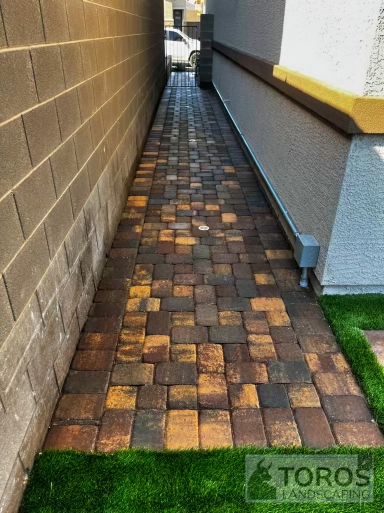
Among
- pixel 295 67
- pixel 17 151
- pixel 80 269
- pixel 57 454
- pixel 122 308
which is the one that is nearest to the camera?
pixel 17 151

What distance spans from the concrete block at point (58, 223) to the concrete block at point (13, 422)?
635mm

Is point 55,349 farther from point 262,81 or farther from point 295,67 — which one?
point 262,81

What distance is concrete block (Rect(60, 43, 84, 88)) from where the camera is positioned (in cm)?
213

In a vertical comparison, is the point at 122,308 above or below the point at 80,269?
below

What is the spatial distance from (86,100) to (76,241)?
910 millimetres

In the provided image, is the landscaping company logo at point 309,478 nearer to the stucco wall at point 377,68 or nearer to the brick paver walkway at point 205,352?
the brick paver walkway at point 205,352

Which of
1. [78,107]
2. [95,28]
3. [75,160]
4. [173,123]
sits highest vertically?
[95,28]

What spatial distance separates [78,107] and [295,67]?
199cm

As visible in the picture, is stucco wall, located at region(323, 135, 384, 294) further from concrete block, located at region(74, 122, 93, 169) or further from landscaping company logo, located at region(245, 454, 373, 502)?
concrete block, located at region(74, 122, 93, 169)

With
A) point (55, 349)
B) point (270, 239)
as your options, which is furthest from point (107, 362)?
point (270, 239)

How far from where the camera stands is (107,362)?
7.57 ft

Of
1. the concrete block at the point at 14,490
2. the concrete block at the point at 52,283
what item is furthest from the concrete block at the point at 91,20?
the concrete block at the point at 14,490

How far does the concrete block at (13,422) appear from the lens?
1.47m

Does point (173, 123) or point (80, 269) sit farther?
point (173, 123)
